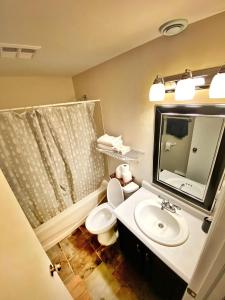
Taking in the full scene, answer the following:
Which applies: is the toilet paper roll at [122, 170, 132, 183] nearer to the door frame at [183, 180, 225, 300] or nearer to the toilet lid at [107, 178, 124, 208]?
the toilet lid at [107, 178, 124, 208]

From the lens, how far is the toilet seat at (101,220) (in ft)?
5.63

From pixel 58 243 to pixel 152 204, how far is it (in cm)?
151

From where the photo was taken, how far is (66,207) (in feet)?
6.70

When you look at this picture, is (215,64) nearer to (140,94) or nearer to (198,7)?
(198,7)

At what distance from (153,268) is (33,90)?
246cm

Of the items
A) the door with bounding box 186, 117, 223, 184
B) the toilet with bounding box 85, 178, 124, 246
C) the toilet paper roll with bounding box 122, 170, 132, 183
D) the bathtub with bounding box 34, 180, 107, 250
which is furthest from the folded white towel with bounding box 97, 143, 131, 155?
the bathtub with bounding box 34, 180, 107, 250

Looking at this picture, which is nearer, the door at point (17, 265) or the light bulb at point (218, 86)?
the door at point (17, 265)

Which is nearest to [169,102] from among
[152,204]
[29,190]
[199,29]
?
[199,29]

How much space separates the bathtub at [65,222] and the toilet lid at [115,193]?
452 mm

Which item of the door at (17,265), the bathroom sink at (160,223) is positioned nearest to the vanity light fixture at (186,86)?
the bathroom sink at (160,223)

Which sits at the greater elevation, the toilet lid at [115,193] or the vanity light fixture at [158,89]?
the vanity light fixture at [158,89]

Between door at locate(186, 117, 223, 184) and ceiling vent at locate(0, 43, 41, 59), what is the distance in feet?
4.43

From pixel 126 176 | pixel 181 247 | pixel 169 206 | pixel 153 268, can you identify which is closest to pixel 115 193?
pixel 126 176

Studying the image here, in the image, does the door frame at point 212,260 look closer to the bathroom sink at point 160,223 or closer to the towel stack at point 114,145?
the bathroom sink at point 160,223
